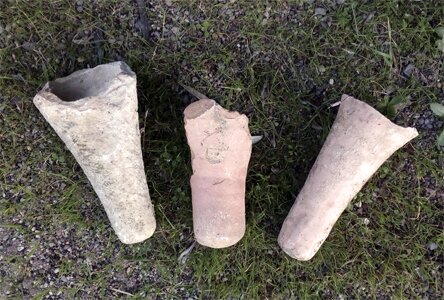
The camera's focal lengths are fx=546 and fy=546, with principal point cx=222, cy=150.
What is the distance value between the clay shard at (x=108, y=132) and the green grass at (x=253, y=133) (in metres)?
0.25

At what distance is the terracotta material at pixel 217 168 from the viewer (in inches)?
75.4

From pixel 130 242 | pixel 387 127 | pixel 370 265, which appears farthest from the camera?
pixel 370 265

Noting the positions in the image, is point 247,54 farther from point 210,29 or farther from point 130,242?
point 130,242

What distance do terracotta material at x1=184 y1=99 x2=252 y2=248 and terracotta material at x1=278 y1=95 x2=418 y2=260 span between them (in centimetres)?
23

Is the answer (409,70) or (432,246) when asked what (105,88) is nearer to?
(409,70)

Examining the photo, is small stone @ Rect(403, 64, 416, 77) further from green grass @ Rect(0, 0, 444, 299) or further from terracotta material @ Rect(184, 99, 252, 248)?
terracotta material @ Rect(184, 99, 252, 248)

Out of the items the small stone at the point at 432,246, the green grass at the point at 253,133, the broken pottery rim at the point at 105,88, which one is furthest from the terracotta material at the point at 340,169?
the broken pottery rim at the point at 105,88

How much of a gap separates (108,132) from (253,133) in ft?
2.18

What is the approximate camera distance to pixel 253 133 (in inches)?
90.6

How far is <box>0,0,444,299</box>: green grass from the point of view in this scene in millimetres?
2240

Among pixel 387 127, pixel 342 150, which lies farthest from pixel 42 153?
pixel 387 127

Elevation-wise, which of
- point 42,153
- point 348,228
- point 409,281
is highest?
point 42,153

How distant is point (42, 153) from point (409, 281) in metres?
1.65

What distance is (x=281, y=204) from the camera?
231 cm
